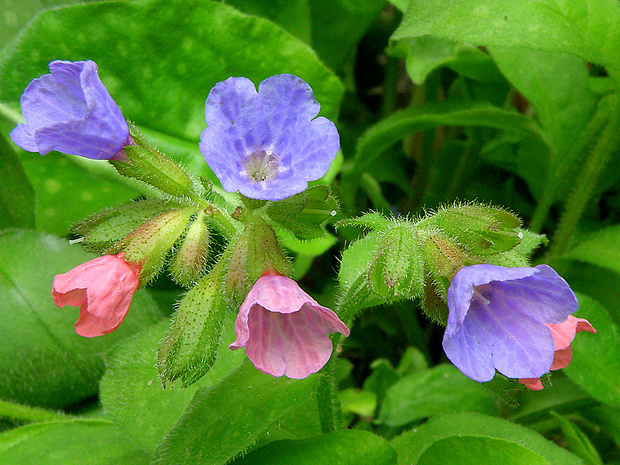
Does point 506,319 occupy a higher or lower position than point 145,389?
higher

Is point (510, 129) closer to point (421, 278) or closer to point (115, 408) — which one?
point (421, 278)

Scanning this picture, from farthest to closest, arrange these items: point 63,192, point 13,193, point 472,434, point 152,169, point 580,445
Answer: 1. point 63,192
2. point 13,193
3. point 580,445
4. point 472,434
5. point 152,169

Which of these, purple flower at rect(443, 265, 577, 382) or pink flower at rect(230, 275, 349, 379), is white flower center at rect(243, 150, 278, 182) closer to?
pink flower at rect(230, 275, 349, 379)

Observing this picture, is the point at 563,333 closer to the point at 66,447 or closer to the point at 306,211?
the point at 306,211

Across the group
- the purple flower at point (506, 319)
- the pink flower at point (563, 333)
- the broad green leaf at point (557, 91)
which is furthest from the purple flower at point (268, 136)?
the broad green leaf at point (557, 91)

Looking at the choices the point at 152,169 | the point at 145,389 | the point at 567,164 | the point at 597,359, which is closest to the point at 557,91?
the point at 567,164

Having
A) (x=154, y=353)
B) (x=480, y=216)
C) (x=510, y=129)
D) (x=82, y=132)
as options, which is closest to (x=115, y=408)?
(x=154, y=353)

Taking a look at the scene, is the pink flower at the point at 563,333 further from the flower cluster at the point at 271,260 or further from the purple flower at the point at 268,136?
the purple flower at the point at 268,136

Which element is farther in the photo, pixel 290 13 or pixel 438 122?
pixel 290 13
